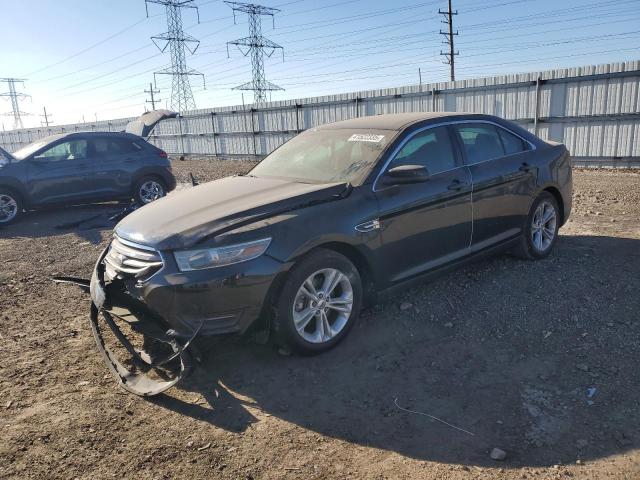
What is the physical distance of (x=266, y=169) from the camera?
5074mm

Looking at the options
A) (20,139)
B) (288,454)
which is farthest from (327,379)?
(20,139)

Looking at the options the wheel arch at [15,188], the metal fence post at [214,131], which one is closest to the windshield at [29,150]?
the wheel arch at [15,188]

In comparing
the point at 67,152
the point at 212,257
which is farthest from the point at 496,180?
the point at 67,152

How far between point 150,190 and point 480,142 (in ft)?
25.8

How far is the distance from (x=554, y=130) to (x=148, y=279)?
43.4 feet

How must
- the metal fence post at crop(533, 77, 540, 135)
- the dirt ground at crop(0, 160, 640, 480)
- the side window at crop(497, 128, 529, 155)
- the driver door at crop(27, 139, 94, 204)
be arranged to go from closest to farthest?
the dirt ground at crop(0, 160, 640, 480) < the side window at crop(497, 128, 529, 155) < the driver door at crop(27, 139, 94, 204) < the metal fence post at crop(533, 77, 540, 135)

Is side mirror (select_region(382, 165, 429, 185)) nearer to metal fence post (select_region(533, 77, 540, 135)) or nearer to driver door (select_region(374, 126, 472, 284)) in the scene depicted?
driver door (select_region(374, 126, 472, 284))

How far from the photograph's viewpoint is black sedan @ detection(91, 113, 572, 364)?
3432 millimetres

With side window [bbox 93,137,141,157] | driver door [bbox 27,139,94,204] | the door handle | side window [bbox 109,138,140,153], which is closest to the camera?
the door handle

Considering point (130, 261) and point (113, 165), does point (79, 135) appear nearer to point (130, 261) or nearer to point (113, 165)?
point (113, 165)

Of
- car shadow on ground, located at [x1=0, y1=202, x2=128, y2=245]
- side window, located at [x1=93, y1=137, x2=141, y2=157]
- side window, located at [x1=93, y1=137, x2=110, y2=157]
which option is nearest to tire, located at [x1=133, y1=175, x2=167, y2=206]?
car shadow on ground, located at [x1=0, y1=202, x2=128, y2=245]

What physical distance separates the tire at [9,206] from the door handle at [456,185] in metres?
8.56

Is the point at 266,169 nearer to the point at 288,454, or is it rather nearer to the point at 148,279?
the point at 148,279

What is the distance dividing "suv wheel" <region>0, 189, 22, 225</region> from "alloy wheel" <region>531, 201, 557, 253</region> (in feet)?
29.5
